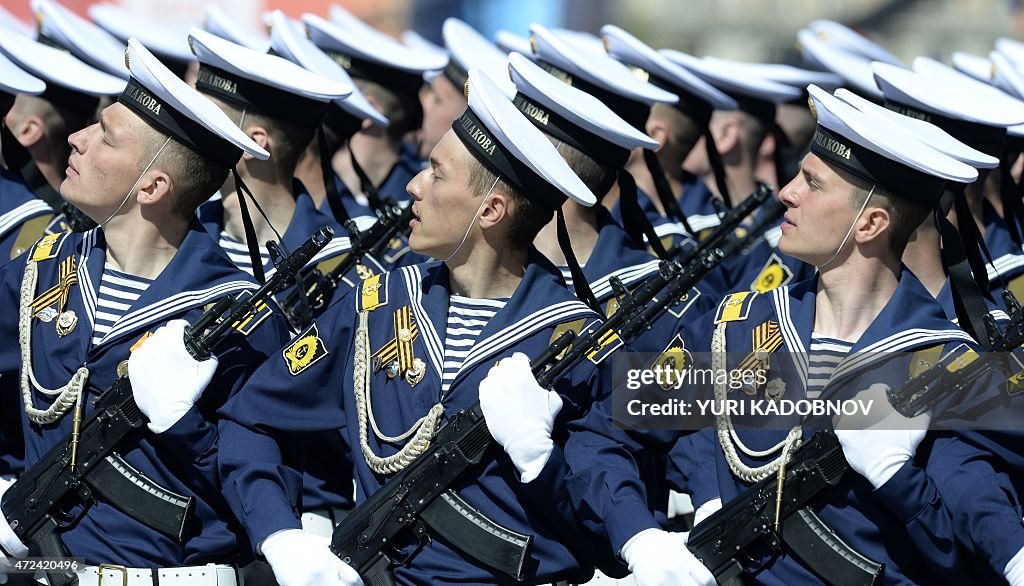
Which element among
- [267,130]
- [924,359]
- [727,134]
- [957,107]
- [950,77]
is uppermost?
[957,107]

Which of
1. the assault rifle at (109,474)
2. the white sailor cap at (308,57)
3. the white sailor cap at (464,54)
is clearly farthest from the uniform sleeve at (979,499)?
the white sailor cap at (464,54)

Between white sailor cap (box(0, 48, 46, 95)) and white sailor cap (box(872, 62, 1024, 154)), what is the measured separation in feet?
11.3

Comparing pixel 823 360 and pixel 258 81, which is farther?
pixel 258 81

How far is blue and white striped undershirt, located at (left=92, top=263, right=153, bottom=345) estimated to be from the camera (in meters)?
5.26

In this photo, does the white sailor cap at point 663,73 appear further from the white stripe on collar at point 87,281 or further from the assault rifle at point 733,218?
the white stripe on collar at point 87,281

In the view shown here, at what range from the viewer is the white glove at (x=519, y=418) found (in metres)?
4.73

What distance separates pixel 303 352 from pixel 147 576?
0.84 metres

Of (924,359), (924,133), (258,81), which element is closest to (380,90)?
(258,81)

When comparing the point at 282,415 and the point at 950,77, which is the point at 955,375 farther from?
the point at 950,77

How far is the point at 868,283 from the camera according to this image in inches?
199

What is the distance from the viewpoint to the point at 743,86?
29.7ft

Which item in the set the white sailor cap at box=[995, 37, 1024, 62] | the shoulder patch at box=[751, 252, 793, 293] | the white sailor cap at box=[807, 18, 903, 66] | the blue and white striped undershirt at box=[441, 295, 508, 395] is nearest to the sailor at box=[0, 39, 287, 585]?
the blue and white striped undershirt at box=[441, 295, 508, 395]

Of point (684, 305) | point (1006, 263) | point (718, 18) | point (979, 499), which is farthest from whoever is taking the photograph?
point (718, 18)

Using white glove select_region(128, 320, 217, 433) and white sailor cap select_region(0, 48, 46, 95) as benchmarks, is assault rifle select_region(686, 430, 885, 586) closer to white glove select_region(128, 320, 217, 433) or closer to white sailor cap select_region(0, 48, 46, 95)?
white glove select_region(128, 320, 217, 433)
